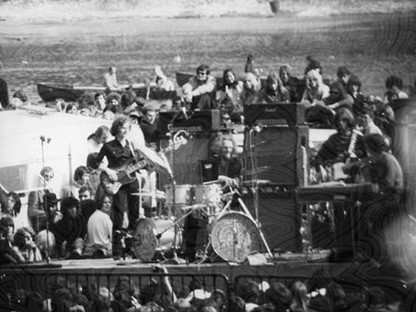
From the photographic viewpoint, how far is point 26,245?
35.5 ft

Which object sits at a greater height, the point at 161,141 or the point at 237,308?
the point at 161,141

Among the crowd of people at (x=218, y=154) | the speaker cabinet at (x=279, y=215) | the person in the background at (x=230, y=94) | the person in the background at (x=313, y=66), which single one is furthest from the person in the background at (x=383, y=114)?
the person in the background at (x=230, y=94)

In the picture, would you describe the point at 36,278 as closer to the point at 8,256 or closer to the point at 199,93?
the point at 8,256

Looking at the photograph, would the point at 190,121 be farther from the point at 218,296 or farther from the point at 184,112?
the point at 218,296

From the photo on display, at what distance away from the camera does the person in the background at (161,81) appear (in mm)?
10617

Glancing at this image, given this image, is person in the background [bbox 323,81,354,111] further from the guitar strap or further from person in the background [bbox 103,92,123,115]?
person in the background [bbox 103,92,123,115]

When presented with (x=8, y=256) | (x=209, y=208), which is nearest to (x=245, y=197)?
(x=209, y=208)

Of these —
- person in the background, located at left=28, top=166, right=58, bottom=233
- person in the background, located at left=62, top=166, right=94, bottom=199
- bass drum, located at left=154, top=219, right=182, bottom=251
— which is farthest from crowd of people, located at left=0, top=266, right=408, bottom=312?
person in the background, located at left=62, top=166, right=94, bottom=199

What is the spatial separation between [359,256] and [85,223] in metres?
1.63

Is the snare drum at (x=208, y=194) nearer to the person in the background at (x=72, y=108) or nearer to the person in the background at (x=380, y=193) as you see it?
the person in the background at (x=380, y=193)

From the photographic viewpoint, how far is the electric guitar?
10.2m

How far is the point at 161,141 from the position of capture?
10250mm

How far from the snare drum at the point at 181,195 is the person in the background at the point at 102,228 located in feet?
1.63

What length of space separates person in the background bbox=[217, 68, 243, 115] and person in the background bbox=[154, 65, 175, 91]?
43 centimetres
